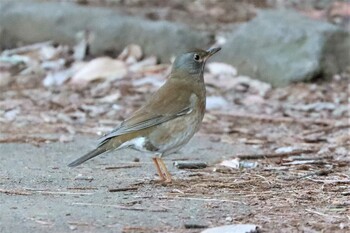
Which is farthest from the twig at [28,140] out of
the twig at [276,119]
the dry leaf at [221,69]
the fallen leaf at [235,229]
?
the fallen leaf at [235,229]

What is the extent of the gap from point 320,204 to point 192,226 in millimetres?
956

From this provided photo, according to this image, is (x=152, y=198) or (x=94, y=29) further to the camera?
(x=94, y=29)

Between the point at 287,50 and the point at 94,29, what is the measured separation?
2492 mm

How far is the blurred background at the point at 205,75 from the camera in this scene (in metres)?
8.57

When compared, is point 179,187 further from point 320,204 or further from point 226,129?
point 226,129

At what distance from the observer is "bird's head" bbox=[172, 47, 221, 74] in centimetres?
698

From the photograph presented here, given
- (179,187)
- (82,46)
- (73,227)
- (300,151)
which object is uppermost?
(73,227)

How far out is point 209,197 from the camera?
5613 millimetres

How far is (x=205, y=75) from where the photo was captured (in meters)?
10.9

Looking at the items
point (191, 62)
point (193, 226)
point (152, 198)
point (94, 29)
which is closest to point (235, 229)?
point (193, 226)

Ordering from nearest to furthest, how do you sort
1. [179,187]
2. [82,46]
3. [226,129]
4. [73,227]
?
[73,227], [179,187], [226,129], [82,46]

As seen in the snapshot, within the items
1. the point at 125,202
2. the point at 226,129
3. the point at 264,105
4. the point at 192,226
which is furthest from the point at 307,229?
the point at 264,105

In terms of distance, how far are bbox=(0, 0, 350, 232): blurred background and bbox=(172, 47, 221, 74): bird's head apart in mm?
734

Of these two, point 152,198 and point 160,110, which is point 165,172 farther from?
point 152,198
